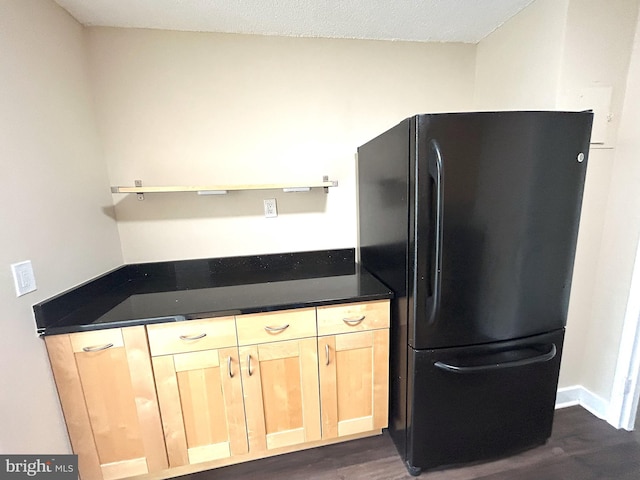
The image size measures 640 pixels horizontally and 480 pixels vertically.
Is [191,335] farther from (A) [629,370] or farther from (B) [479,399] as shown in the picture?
(A) [629,370]

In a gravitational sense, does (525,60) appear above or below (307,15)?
below

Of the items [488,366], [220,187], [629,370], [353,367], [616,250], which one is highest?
[220,187]

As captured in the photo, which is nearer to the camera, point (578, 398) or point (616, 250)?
point (616, 250)

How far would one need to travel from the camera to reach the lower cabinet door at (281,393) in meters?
1.30

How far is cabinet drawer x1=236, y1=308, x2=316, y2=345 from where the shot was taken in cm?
Result: 126

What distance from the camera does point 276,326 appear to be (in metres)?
1.29

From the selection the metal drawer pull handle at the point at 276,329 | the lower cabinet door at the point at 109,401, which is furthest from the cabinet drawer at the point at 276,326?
the lower cabinet door at the point at 109,401

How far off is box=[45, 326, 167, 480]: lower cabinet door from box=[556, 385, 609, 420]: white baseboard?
90.0 inches

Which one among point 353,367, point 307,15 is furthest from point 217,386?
point 307,15

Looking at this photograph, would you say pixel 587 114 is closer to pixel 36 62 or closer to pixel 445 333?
pixel 445 333

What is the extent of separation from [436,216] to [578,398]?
68.7 inches

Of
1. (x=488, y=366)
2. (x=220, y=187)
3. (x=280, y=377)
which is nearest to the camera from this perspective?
(x=488, y=366)

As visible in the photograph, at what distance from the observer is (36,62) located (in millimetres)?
1172

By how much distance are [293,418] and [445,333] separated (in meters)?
0.87
